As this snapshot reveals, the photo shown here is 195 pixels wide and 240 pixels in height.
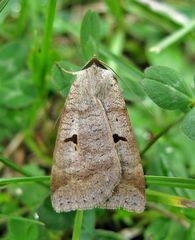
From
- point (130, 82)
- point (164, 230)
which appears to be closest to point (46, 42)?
point (130, 82)

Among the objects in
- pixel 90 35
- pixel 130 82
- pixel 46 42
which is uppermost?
pixel 46 42

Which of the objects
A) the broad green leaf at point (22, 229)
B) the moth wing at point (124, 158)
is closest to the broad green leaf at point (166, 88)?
the moth wing at point (124, 158)

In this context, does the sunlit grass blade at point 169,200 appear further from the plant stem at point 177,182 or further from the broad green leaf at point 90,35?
the broad green leaf at point 90,35

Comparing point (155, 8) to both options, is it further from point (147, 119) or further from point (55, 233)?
point (55, 233)

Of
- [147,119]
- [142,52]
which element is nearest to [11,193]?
[147,119]

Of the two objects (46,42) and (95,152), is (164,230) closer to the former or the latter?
(95,152)

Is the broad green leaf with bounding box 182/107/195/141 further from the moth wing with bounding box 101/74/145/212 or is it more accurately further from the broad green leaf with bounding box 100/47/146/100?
the broad green leaf with bounding box 100/47/146/100
